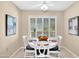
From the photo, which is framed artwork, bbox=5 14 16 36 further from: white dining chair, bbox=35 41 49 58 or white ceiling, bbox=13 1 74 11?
white dining chair, bbox=35 41 49 58

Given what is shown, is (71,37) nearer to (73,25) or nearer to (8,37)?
(73,25)

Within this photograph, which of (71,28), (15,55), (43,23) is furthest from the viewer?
(71,28)

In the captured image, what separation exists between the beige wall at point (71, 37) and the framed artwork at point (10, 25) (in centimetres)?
89

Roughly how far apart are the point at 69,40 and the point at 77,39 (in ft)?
0.67

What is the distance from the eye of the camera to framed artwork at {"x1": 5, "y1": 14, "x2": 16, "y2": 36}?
204 cm

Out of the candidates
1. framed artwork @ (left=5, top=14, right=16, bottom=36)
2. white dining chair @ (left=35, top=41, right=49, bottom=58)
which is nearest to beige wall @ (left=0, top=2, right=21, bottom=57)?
framed artwork @ (left=5, top=14, right=16, bottom=36)

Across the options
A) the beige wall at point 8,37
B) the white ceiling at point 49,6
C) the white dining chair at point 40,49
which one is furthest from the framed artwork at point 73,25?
the beige wall at point 8,37

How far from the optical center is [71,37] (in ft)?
7.47

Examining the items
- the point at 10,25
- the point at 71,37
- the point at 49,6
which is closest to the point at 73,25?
the point at 71,37

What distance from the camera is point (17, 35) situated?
2.10 metres

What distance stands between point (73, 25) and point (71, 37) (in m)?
0.23

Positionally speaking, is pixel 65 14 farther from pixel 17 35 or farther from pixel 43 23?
pixel 17 35

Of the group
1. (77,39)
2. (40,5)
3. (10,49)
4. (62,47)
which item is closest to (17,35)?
(10,49)

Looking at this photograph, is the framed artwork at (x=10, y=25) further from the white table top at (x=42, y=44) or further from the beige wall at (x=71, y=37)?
the beige wall at (x=71, y=37)
